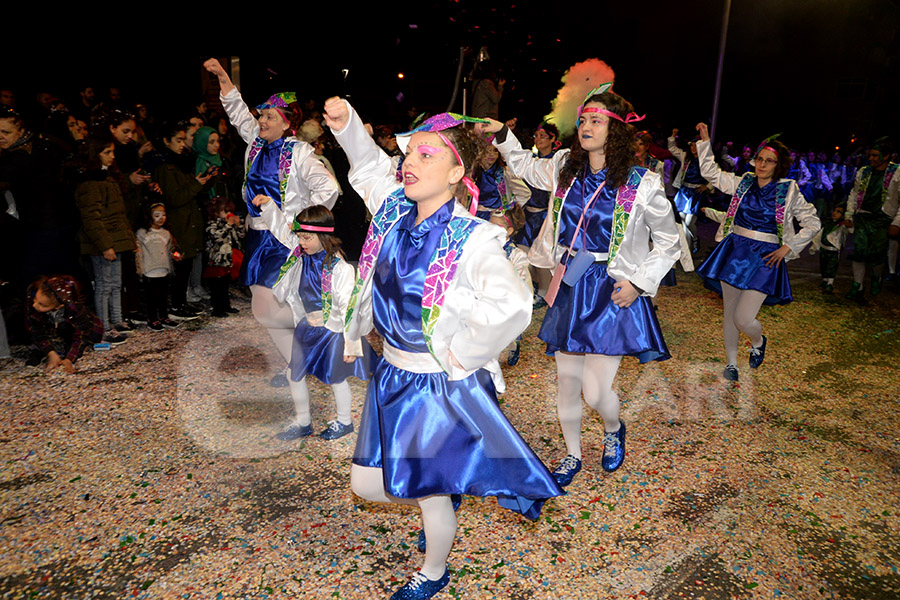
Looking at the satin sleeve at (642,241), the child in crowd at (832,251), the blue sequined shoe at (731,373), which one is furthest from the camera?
the child in crowd at (832,251)

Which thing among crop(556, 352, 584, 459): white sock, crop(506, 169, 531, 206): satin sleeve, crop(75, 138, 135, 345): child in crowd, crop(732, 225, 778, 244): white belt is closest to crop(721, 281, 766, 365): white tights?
crop(732, 225, 778, 244): white belt

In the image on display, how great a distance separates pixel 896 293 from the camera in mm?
8625

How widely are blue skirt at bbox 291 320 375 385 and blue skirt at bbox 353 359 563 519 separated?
4.42ft

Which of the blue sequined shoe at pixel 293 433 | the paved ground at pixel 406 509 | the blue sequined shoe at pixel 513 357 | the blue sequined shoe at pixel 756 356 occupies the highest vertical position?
the blue sequined shoe at pixel 756 356

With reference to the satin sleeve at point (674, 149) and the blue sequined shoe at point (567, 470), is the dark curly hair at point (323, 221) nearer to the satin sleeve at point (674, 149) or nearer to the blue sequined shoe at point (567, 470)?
the blue sequined shoe at point (567, 470)

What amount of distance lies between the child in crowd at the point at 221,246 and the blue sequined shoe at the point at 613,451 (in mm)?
4363

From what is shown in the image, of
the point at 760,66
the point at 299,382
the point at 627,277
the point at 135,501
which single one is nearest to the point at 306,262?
the point at 299,382

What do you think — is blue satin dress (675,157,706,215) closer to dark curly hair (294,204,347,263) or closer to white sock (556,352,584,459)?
white sock (556,352,584,459)

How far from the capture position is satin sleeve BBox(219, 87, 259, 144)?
4539 mm

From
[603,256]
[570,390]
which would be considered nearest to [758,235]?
[603,256]

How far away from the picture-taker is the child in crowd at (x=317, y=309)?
361cm

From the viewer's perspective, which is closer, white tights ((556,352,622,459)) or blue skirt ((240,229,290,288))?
white tights ((556,352,622,459))

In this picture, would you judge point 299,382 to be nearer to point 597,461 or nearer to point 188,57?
point 597,461

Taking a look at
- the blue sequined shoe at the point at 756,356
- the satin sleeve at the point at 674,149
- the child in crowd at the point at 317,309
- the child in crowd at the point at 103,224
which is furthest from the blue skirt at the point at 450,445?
the satin sleeve at the point at 674,149
